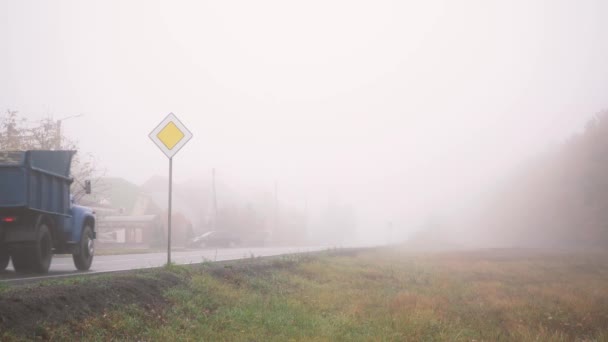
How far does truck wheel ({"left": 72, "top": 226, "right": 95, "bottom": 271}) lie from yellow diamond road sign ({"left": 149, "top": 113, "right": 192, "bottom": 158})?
141 inches

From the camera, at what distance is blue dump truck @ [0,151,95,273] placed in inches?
460

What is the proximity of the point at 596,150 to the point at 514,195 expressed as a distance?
19.8 metres

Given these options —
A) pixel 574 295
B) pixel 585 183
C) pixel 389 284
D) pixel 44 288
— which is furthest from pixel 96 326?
pixel 585 183

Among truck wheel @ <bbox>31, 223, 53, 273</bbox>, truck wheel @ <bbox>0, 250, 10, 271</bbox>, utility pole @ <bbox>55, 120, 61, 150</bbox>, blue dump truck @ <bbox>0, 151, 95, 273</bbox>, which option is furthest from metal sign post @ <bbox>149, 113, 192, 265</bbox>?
utility pole @ <bbox>55, 120, 61, 150</bbox>

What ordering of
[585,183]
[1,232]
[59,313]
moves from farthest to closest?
[585,183]
[1,232]
[59,313]

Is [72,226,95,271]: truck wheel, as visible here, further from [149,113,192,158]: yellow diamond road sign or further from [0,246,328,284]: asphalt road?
[149,113,192,158]: yellow diamond road sign

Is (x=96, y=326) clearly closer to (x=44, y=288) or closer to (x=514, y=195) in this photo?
(x=44, y=288)

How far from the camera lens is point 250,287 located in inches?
526

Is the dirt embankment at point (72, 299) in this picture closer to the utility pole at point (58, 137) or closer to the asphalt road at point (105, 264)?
the asphalt road at point (105, 264)

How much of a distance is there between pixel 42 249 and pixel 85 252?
2628mm

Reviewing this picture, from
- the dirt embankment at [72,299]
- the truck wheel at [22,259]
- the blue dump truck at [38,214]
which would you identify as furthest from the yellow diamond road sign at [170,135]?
the dirt embankment at [72,299]

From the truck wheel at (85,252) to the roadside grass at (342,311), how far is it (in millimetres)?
3606

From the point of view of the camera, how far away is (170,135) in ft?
47.7

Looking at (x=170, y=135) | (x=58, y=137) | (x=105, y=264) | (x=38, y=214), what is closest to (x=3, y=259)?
(x=38, y=214)
